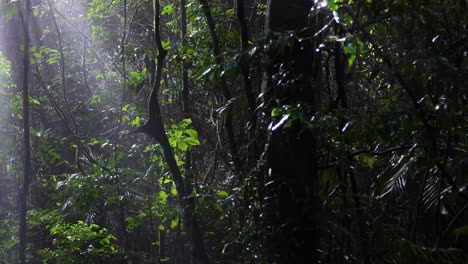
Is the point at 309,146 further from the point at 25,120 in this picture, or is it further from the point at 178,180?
the point at 25,120

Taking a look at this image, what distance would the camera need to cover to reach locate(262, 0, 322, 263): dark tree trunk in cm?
349

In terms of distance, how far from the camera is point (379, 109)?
359cm

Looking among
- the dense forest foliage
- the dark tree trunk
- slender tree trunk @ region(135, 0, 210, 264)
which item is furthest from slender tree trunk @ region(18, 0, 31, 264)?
the dark tree trunk

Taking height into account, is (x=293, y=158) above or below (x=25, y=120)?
below

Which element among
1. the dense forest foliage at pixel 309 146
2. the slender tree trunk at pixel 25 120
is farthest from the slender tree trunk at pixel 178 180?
the slender tree trunk at pixel 25 120

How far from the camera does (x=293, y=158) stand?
3539mm

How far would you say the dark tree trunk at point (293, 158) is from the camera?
3.49 metres

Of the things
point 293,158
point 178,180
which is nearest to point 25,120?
point 178,180

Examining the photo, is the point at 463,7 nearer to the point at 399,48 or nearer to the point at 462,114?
the point at 462,114

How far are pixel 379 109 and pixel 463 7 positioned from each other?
665 millimetres

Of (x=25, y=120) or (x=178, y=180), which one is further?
(x=25, y=120)

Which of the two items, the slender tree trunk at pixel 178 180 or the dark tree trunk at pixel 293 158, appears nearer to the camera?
the dark tree trunk at pixel 293 158

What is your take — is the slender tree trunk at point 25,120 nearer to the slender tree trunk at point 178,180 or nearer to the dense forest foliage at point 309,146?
the dense forest foliage at point 309,146

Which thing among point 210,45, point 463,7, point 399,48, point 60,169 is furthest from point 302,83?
point 60,169
